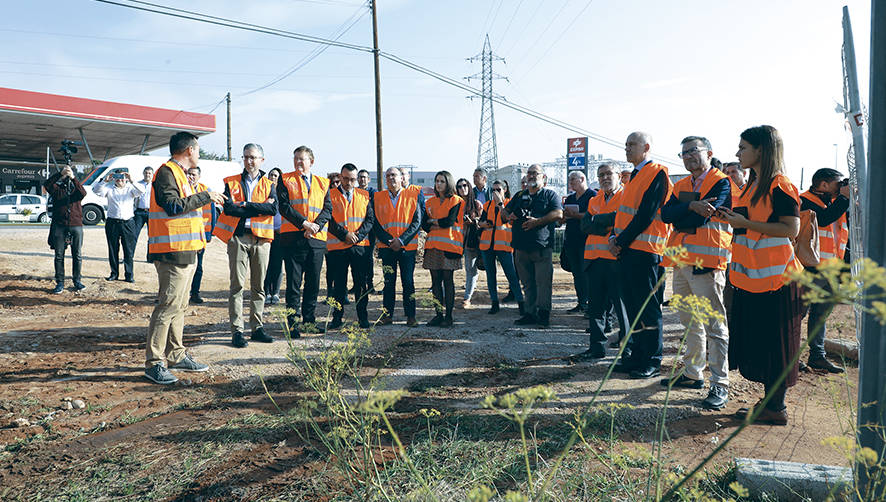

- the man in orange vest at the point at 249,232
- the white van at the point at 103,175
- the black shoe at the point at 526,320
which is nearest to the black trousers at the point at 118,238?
the man in orange vest at the point at 249,232

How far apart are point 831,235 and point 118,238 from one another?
10.7 meters

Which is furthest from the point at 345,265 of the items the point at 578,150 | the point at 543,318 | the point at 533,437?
the point at 578,150

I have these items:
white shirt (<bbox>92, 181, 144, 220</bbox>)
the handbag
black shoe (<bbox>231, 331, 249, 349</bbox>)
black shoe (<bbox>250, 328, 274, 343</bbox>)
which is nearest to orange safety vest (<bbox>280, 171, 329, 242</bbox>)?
black shoe (<bbox>250, 328, 274, 343</bbox>)

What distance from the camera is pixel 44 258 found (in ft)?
34.9

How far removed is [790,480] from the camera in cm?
266

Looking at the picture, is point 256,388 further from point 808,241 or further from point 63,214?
point 63,214

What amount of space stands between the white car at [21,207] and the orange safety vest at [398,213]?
76.9 feet

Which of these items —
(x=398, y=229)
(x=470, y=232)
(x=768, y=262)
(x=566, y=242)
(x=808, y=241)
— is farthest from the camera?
(x=470, y=232)

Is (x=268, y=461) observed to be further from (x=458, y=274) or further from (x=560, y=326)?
(x=458, y=274)

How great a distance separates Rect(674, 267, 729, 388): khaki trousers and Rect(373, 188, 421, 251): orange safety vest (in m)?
3.34

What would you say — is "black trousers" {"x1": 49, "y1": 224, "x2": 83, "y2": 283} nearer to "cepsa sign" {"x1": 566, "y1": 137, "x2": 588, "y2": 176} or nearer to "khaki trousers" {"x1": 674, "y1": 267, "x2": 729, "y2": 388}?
"khaki trousers" {"x1": 674, "y1": 267, "x2": 729, "y2": 388}

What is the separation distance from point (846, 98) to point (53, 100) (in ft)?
102

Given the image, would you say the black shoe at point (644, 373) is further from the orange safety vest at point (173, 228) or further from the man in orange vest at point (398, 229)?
the orange safety vest at point (173, 228)

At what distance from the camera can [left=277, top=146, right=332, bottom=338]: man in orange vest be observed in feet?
19.7
